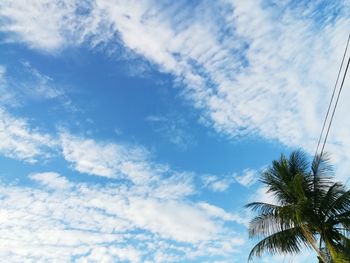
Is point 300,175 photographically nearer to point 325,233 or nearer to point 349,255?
point 325,233

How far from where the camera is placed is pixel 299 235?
1934cm

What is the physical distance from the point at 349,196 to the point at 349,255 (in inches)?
116

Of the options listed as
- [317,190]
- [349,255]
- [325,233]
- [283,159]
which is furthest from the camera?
[283,159]

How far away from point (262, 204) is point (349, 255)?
4899 millimetres

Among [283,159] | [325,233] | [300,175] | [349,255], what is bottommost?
[349,255]

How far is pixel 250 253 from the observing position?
20.3 metres

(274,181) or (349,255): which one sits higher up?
(274,181)

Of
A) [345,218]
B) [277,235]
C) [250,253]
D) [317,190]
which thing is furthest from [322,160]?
[250,253]

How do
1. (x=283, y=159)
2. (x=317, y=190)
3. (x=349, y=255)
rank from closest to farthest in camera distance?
1. (x=349, y=255)
2. (x=317, y=190)
3. (x=283, y=159)

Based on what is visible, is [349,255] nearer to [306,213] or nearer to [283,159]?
[306,213]

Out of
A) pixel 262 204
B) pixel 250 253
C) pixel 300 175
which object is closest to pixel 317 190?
pixel 300 175

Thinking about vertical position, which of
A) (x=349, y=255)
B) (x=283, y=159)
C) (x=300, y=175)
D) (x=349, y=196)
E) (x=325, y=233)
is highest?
(x=283, y=159)

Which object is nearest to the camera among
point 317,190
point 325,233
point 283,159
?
point 325,233

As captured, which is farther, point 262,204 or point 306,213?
point 262,204
